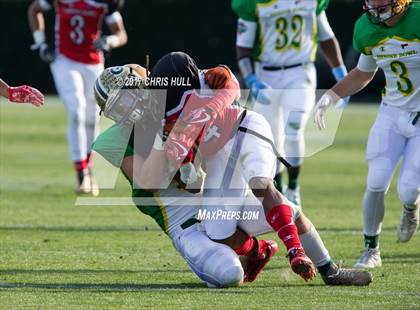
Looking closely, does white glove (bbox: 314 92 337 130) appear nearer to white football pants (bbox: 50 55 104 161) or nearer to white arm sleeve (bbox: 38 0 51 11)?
white football pants (bbox: 50 55 104 161)

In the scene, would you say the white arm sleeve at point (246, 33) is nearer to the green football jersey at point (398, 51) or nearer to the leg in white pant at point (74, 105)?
the leg in white pant at point (74, 105)

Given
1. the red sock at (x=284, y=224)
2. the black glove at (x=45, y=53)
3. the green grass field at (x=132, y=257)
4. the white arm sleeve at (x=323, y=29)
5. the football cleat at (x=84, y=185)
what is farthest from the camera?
the black glove at (x=45, y=53)

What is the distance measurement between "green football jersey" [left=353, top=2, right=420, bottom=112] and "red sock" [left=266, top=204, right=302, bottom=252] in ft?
4.06

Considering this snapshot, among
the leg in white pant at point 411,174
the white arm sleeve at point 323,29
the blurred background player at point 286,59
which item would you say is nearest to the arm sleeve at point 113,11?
the blurred background player at point 286,59

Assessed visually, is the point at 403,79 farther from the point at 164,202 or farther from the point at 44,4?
the point at 44,4

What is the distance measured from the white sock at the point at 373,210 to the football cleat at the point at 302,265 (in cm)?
114

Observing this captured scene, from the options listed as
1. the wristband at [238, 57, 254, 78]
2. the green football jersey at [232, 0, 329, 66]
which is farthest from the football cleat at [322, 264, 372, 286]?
the green football jersey at [232, 0, 329, 66]

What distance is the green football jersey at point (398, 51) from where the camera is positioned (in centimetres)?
582

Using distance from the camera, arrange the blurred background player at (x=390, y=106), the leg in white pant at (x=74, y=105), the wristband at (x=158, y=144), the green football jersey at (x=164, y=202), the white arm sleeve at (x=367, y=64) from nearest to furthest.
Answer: the wristband at (x=158, y=144), the green football jersey at (x=164, y=202), the blurred background player at (x=390, y=106), the white arm sleeve at (x=367, y=64), the leg in white pant at (x=74, y=105)

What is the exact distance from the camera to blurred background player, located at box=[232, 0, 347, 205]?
27.5 ft

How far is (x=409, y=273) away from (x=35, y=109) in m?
15.7

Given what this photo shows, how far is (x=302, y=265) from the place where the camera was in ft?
16.0

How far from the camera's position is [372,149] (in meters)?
5.90

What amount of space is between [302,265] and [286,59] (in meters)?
3.83
